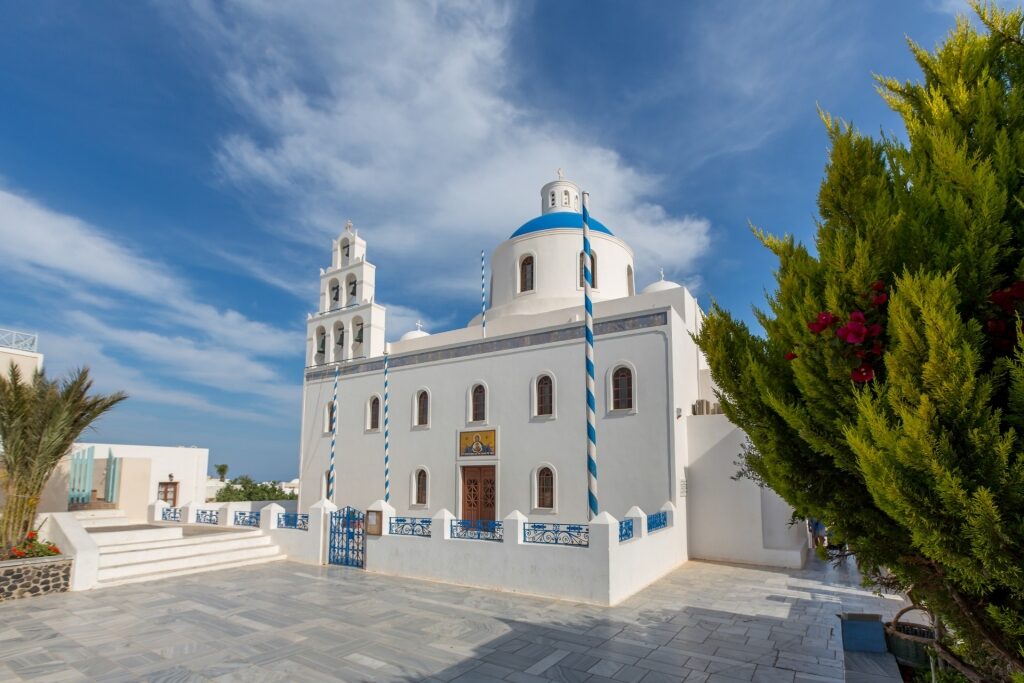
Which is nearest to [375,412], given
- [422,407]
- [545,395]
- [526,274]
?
[422,407]

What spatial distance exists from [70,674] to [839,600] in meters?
9.51

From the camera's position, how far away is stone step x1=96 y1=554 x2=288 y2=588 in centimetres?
A: 947

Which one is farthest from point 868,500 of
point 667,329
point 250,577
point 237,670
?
point 250,577

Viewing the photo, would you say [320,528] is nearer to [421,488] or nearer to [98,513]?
[421,488]

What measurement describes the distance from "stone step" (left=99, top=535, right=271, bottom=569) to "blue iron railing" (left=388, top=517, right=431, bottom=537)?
3410 millimetres

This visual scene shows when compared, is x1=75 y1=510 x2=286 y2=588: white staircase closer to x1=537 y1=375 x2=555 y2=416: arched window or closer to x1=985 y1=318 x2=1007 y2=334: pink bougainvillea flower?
x1=537 y1=375 x2=555 y2=416: arched window

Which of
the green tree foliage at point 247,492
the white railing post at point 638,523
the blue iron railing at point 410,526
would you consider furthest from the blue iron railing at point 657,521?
the green tree foliage at point 247,492

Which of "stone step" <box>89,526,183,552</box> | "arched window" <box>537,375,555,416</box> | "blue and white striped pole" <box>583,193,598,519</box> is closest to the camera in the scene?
"blue and white striped pole" <box>583,193,598,519</box>

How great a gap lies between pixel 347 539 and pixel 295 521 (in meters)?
1.69

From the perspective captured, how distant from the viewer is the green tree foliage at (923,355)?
2.27 meters

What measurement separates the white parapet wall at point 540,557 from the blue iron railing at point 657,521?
0.04 meters

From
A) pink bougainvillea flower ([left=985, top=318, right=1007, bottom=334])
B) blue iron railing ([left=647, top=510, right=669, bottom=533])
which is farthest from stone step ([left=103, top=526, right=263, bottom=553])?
pink bougainvillea flower ([left=985, top=318, right=1007, bottom=334])

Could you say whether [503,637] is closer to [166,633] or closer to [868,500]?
[166,633]

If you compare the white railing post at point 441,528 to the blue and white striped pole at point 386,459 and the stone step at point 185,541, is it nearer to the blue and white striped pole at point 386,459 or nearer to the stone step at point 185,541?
the stone step at point 185,541
